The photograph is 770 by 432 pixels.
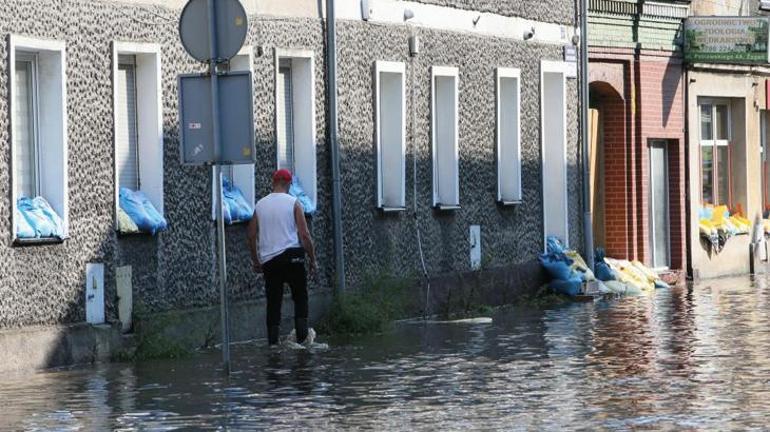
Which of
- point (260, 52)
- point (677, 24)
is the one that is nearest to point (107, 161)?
point (260, 52)

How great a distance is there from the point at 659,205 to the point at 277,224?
51.2 ft

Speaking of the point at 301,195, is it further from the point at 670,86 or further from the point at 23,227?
the point at 670,86

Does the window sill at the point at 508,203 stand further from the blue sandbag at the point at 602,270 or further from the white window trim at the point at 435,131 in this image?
the blue sandbag at the point at 602,270

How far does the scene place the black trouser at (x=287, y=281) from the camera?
19734 mm

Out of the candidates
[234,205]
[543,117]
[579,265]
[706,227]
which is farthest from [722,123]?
[234,205]

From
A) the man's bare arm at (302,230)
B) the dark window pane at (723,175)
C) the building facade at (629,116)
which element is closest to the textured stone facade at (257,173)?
the man's bare arm at (302,230)

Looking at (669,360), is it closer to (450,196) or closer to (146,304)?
(146,304)

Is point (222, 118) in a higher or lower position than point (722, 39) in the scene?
lower

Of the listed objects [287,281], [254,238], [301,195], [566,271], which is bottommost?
[566,271]

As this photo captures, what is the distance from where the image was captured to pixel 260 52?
2172 centimetres

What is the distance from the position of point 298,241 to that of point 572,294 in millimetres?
9434

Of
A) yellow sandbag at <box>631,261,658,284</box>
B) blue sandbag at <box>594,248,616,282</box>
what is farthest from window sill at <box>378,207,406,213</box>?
yellow sandbag at <box>631,261,658,284</box>

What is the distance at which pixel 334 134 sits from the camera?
909 inches

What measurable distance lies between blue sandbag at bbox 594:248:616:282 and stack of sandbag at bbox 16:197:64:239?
43.4 feet
